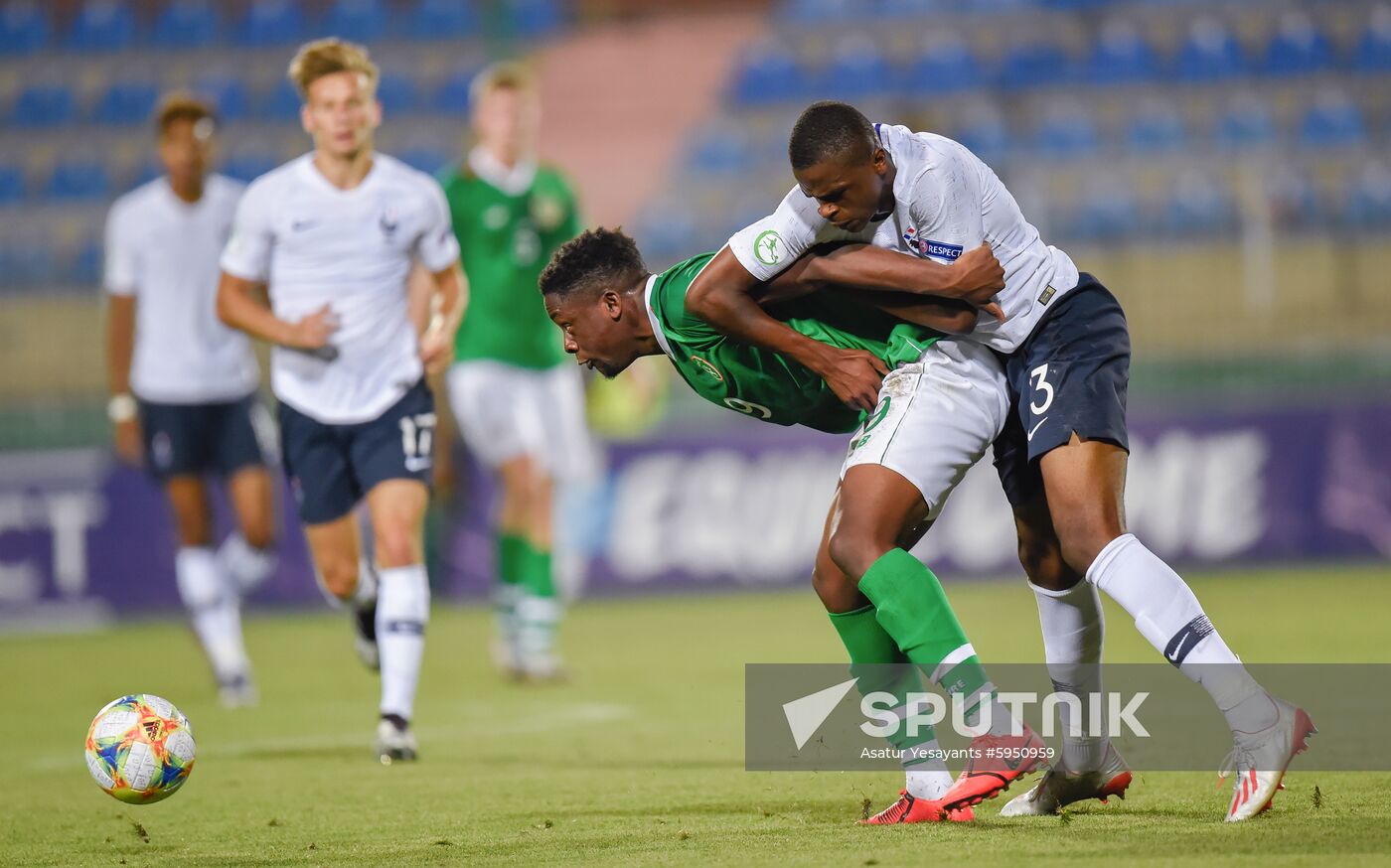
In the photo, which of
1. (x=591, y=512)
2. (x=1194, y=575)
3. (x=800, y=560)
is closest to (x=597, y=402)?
(x=591, y=512)

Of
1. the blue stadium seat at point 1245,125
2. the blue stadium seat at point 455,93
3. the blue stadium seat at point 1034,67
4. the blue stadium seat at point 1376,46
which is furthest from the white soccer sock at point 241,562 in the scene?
the blue stadium seat at point 1376,46

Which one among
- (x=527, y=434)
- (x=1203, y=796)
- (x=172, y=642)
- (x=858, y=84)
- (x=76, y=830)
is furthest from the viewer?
(x=858, y=84)

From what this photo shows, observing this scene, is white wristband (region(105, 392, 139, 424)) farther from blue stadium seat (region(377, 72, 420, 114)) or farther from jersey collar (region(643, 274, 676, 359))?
blue stadium seat (region(377, 72, 420, 114))

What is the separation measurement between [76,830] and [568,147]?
16692 mm

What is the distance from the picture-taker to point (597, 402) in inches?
527

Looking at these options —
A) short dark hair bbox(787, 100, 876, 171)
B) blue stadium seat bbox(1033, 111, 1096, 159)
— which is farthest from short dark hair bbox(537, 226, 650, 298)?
blue stadium seat bbox(1033, 111, 1096, 159)

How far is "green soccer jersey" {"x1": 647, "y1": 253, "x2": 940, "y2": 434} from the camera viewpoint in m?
4.99

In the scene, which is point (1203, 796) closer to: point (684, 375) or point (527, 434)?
point (684, 375)

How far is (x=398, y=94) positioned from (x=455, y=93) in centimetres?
66

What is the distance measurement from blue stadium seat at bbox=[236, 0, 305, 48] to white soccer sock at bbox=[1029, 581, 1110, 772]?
17699 mm

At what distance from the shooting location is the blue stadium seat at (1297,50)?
18.9 metres

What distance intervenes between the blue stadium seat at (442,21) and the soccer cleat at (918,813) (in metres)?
18.0

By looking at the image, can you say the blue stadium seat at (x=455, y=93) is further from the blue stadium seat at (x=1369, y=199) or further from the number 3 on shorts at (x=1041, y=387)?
the number 3 on shorts at (x=1041, y=387)

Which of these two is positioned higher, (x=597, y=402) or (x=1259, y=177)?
(x=1259, y=177)
